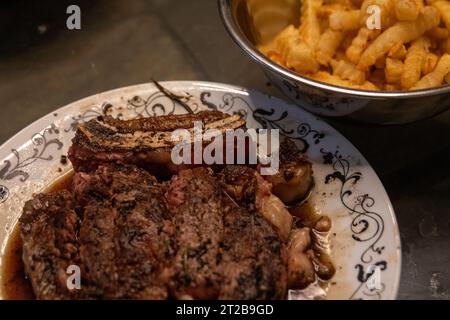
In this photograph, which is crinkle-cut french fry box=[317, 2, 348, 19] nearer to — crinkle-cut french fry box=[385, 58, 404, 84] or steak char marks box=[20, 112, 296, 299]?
crinkle-cut french fry box=[385, 58, 404, 84]

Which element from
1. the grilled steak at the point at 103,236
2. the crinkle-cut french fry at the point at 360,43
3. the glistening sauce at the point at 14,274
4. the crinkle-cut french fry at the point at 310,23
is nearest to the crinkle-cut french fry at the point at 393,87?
the crinkle-cut french fry at the point at 360,43

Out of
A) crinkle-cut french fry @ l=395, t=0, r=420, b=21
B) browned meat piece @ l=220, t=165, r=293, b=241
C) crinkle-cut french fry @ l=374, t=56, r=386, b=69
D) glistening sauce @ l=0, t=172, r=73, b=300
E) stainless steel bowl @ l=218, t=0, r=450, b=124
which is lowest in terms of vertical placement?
glistening sauce @ l=0, t=172, r=73, b=300

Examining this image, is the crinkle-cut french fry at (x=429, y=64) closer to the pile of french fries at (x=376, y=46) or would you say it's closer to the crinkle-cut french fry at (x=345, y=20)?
the pile of french fries at (x=376, y=46)

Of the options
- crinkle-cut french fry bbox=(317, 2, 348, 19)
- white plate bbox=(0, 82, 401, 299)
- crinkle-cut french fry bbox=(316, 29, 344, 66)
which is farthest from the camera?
crinkle-cut french fry bbox=(317, 2, 348, 19)

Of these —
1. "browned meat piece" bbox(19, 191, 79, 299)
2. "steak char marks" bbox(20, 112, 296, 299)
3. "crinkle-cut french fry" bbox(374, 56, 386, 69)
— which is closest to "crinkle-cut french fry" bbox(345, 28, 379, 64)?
"crinkle-cut french fry" bbox(374, 56, 386, 69)

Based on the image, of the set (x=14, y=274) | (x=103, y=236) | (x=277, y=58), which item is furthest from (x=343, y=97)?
(x=14, y=274)

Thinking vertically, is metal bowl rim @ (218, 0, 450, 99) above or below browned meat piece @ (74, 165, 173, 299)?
above
